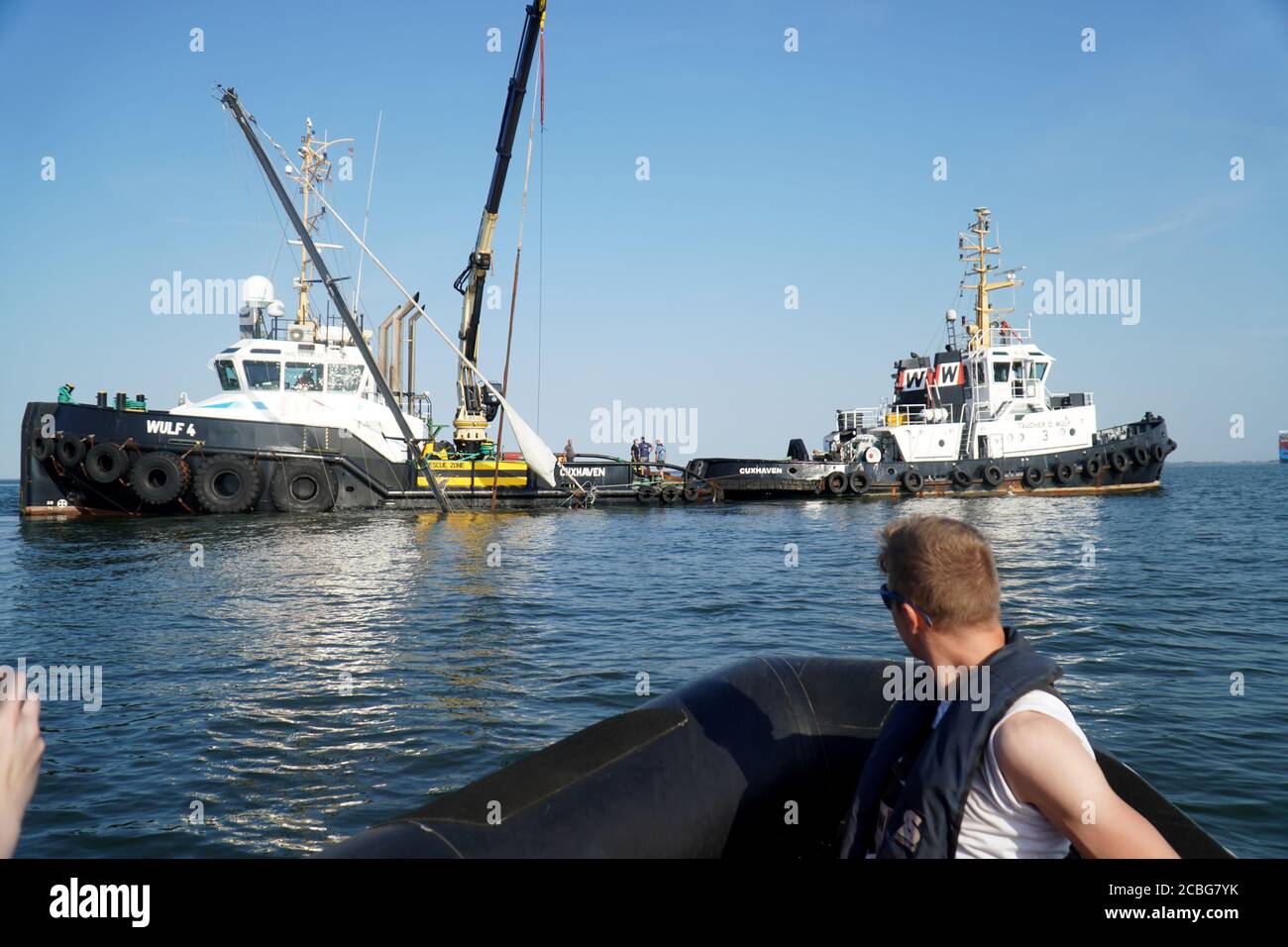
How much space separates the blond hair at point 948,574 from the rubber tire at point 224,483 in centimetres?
2421

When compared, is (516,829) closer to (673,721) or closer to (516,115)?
(673,721)

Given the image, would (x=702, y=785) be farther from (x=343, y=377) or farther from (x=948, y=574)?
(x=343, y=377)

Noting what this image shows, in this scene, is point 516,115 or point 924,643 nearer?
point 924,643

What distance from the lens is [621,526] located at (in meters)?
23.1

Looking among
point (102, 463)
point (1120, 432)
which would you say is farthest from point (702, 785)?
point (1120, 432)

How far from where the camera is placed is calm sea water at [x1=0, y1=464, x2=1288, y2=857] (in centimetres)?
486

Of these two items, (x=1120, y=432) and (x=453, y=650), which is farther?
(x=1120, y=432)

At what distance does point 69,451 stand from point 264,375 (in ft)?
18.9

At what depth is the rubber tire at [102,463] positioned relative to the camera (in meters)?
21.5

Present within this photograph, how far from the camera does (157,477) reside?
867 inches

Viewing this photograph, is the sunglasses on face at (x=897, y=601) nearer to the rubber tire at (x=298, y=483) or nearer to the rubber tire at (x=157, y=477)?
the rubber tire at (x=157, y=477)
